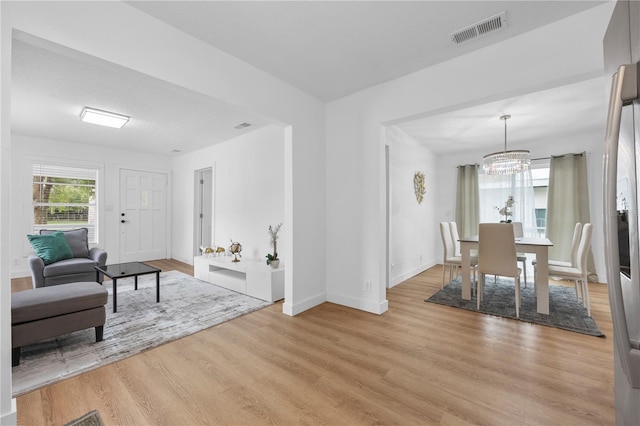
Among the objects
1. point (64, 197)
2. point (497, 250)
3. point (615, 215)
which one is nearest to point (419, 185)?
point (497, 250)

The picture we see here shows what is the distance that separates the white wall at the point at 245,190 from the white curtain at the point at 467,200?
13.3 feet

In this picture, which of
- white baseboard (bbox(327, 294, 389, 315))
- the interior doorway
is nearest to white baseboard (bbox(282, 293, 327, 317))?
white baseboard (bbox(327, 294, 389, 315))

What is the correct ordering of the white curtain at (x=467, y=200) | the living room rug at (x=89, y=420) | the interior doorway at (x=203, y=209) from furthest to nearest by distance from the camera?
the interior doorway at (x=203, y=209)
the white curtain at (x=467, y=200)
the living room rug at (x=89, y=420)

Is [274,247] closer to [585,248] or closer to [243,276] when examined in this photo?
[243,276]

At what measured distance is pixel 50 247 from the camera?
398 cm

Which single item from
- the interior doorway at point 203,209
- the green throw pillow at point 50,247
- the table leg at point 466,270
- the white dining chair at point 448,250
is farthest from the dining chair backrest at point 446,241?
the green throw pillow at point 50,247

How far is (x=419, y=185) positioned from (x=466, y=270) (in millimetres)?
2232

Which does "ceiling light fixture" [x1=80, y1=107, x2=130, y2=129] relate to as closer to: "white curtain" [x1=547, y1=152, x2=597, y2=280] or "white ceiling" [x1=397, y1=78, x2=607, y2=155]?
"white ceiling" [x1=397, y1=78, x2=607, y2=155]

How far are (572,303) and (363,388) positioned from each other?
328 centimetres

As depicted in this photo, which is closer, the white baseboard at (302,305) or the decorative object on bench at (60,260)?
the white baseboard at (302,305)

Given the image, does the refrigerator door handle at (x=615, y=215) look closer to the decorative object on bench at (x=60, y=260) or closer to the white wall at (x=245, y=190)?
the white wall at (x=245, y=190)

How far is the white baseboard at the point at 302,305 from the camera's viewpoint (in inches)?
122

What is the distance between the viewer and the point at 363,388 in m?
1.81

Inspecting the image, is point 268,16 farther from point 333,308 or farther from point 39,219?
point 39,219
